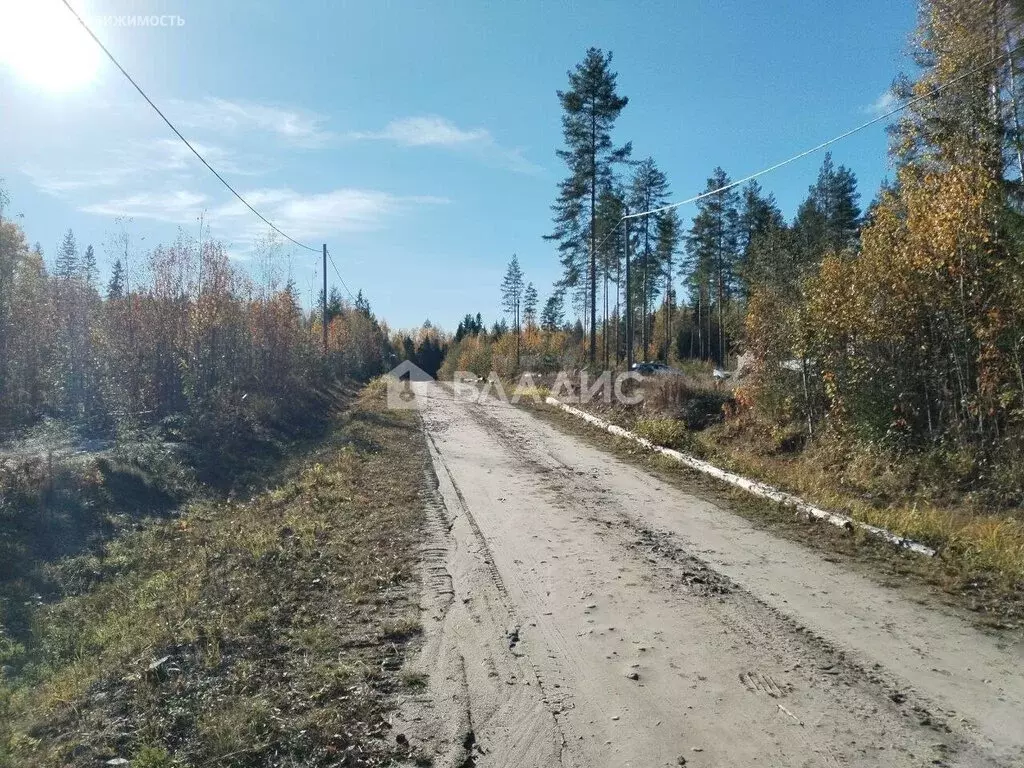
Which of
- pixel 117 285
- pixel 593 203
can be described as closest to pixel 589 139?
pixel 593 203

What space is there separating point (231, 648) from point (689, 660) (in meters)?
3.24

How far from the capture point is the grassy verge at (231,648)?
3.67 m

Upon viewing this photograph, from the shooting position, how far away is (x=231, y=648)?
493 cm

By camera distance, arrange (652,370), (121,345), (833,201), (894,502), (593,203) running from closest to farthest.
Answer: (894,502) → (121,345) → (652,370) → (593,203) → (833,201)

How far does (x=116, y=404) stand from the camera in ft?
59.4

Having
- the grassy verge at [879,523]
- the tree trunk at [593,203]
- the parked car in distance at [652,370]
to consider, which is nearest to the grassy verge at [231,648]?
the grassy verge at [879,523]

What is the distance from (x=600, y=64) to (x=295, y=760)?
29.8 m

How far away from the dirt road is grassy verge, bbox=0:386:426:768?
17.2 inches

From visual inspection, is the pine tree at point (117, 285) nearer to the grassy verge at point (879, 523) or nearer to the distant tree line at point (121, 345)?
the distant tree line at point (121, 345)

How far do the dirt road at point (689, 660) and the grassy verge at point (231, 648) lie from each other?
437 mm

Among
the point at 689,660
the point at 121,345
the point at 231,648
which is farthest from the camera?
the point at 121,345

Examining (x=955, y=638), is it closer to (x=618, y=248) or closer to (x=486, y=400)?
(x=486, y=400)

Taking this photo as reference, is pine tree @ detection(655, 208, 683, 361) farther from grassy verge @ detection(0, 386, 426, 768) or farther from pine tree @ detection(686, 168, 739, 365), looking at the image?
grassy verge @ detection(0, 386, 426, 768)

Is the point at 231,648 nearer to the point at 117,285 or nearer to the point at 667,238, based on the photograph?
the point at 117,285
